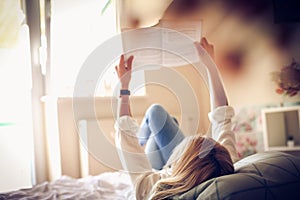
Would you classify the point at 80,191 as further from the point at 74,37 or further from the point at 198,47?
the point at 74,37

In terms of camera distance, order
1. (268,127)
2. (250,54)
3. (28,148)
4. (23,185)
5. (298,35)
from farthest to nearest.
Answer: (28,148) < (23,185) < (268,127) < (250,54) < (298,35)

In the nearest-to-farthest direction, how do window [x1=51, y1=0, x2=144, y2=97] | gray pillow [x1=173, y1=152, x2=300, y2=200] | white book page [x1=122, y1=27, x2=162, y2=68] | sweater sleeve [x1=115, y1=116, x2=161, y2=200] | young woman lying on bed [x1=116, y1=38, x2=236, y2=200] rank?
1. gray pillow [x1=173, y1=152, x2=300, y2=200]
2. young woman lying on bed [x1=116, y1=38, x2=236, y2=200]
3. sweater sleeve [x1=115, y1=116, x2=161, y2=200]
4. white book page [x1=122, y1=27, x2=162, y2=68]
5. window [x1=51, y1=0, x2=144, y2=97]

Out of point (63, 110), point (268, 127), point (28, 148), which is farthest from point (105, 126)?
point (268, 127)

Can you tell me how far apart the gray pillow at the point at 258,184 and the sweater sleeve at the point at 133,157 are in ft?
0.58

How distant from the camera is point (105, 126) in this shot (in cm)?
155

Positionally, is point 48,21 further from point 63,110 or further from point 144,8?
point 144,8

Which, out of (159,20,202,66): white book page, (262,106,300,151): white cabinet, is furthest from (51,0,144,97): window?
(262,106,300,151): white cabinet

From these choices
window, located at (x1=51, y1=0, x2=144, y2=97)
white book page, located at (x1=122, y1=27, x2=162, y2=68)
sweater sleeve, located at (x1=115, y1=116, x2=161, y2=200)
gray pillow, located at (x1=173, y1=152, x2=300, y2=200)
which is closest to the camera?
gray pillow, located at (x1=173, y1=152, x2=300, y2=200)

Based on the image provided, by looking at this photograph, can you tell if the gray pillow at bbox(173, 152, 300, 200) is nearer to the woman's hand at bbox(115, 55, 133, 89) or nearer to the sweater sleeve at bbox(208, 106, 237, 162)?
the sweater sleeve at bbox(208, 106, 237, 162)

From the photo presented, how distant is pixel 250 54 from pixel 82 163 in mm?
1030

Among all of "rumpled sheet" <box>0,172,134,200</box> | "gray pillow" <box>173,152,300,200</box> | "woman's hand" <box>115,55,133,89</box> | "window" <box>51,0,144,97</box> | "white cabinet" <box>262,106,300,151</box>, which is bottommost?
"rumpled sheet" <box>0,172,134,200</box>

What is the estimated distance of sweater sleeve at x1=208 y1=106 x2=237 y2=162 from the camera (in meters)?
0.91

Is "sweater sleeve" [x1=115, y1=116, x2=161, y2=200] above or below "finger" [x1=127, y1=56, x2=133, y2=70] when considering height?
below

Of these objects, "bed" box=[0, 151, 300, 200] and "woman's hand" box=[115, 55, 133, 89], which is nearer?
"bed" box=[0, 151, 300, 200]
